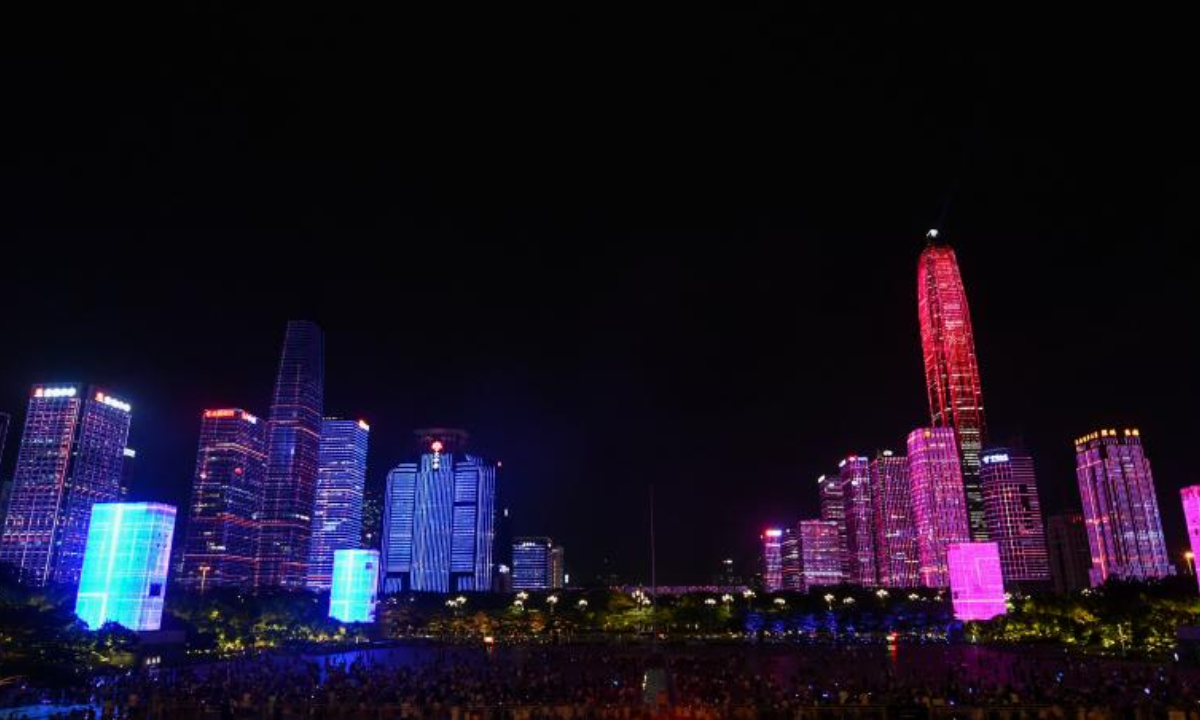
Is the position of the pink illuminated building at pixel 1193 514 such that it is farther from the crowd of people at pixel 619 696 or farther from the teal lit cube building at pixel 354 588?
the teal lit cube building at pixel 354 588

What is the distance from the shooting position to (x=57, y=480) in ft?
615

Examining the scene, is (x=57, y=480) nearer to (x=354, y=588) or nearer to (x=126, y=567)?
(x=354, y=588)

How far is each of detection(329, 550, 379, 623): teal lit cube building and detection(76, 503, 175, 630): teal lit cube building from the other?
42.4 metres

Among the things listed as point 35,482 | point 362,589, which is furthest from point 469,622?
point 35,482

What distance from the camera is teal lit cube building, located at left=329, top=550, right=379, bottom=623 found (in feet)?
399

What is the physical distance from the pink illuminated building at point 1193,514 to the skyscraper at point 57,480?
189912mm

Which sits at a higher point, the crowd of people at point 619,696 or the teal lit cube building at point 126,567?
the teal lit cube building at point 126,567

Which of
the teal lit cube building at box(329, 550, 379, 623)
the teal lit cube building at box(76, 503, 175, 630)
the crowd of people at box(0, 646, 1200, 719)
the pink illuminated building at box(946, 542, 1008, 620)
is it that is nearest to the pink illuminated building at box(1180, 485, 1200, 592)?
the crowd of people at box(0, 646, 1200, 719)

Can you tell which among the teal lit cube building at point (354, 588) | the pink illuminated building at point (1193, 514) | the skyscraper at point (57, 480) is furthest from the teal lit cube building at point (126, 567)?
the skyscraper at point (57, 480)

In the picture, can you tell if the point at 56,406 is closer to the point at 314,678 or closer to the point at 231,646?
the point at 231,646

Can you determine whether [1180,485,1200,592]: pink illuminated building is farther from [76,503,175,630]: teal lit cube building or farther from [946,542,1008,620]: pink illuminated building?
[76,503,175,630]: teal lit cube building

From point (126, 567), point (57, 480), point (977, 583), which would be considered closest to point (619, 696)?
point (126, 567)

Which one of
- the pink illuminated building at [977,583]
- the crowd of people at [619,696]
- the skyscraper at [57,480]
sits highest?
the skyscraper at [57,480]

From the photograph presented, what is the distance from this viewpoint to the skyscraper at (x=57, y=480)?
181000 millimetres
